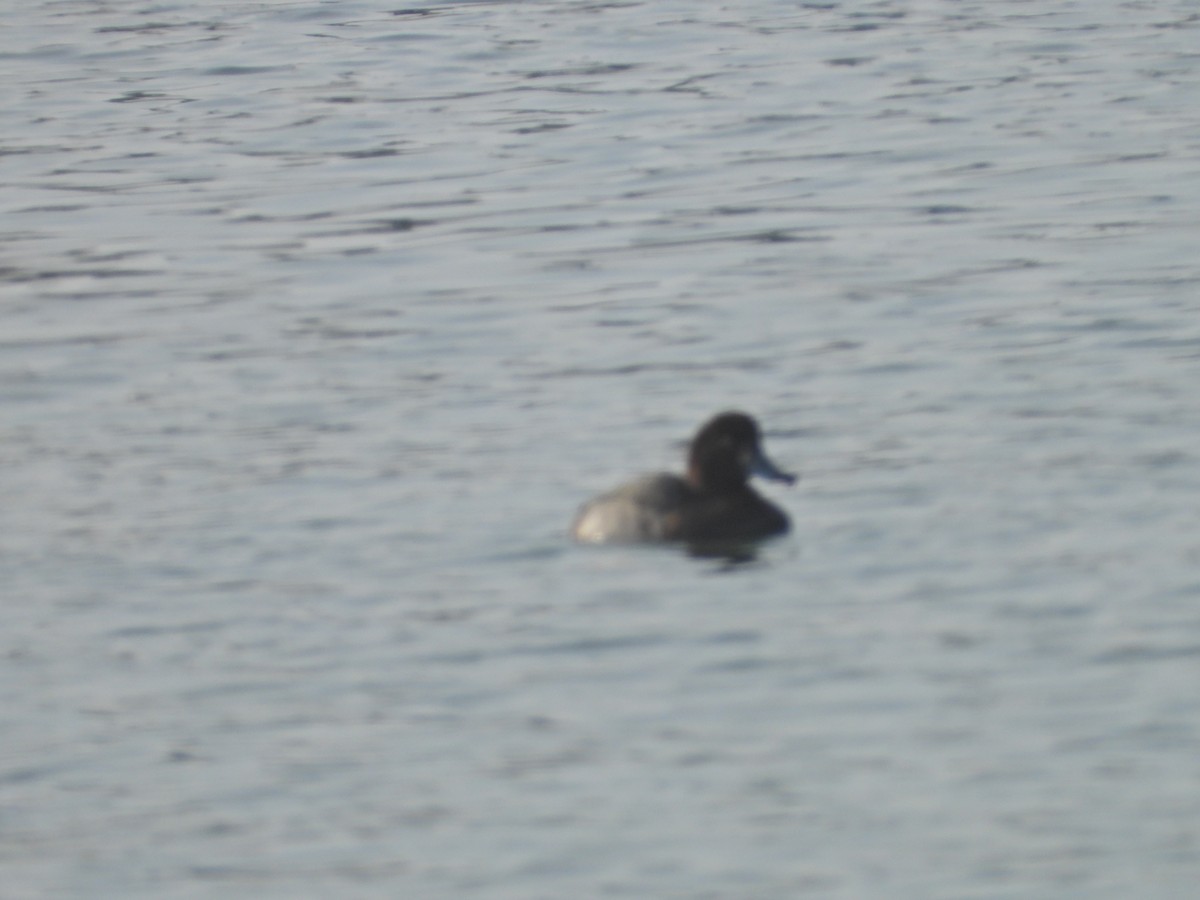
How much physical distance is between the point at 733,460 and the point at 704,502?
263 mm

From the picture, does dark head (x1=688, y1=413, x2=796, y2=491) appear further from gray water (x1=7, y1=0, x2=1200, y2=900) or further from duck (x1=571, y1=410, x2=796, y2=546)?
gray water (x1=7, y1=0, x2=1200, y2=900)

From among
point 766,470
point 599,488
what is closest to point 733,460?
point 766,470

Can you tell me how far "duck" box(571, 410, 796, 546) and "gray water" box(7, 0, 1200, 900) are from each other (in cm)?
21

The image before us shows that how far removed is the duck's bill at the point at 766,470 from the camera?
13.4m

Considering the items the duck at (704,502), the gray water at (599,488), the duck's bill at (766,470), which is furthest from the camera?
the duck's bill at (766,470)

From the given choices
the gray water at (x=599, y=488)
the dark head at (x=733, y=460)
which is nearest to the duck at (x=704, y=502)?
the dark head at (x=733, y=460)

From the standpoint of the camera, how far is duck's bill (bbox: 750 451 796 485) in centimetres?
1335

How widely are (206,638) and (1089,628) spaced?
355 cm

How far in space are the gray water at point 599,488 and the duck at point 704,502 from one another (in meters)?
Result: 0.21

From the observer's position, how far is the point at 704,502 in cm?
1333

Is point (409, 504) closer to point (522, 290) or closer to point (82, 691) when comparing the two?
point (82, 691)

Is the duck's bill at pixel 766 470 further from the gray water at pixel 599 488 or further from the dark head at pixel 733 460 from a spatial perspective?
the gray water at pixel 599 488

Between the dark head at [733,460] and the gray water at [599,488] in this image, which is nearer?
the gray water at [599,488]

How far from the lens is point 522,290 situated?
1886 cm
